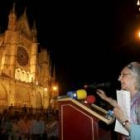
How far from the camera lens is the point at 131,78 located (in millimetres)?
2160

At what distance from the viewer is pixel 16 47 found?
4000 cm

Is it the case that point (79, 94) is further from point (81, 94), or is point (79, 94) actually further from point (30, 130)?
point (30, 130)

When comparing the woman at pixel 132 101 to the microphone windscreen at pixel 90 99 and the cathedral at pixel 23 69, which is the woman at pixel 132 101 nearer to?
the microphone windscreen at pixel 90 99

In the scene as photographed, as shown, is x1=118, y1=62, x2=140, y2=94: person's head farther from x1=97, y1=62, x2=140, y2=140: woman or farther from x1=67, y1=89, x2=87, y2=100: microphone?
x1=67, y1=89, x2=87, y2=100: microphone

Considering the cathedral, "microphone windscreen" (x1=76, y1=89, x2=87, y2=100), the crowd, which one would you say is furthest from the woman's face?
the cathedral

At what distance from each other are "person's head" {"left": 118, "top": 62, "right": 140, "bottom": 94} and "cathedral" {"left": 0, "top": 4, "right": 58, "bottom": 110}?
31.3 metres

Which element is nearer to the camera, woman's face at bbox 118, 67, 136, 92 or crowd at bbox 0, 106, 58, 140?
woman's face at bbox 118, 67, 136, 92

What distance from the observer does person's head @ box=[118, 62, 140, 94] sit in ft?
7.02

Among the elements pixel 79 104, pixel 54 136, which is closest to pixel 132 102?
pixel 79 104

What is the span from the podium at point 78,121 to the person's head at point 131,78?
3.42 feet

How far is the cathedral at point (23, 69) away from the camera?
35.8m

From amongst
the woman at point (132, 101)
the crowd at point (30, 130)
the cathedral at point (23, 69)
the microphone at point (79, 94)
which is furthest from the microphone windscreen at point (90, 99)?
the cathedral at point (23, 69)

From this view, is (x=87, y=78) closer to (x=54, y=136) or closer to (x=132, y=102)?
(x=54, y=136)

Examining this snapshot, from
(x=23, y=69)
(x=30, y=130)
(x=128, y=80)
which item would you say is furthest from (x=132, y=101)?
(x=23, y=69)
